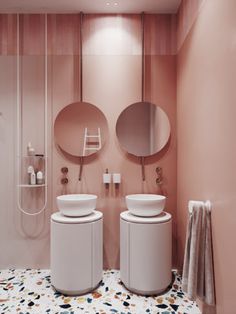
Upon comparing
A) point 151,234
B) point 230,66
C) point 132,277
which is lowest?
point 132,277

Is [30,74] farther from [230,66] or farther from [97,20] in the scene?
[230,66]

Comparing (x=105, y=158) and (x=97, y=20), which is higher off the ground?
(x=97, y=20)

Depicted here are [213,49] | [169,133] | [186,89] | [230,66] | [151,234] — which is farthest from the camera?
[169,133]

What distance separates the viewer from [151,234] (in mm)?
1940

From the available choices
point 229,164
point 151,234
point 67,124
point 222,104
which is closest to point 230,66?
point 222,104

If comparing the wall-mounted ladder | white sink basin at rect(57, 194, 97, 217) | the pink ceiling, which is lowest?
white sink basin at rect(57, 194, 97, 217)

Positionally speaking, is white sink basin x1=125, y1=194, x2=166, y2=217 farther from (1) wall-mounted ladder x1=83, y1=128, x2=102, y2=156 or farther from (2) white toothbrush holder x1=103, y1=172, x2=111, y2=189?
(1) wall-mounted ladder x1=83, y1=128, x2=102, y2=156

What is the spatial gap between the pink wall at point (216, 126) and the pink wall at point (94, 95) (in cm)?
43

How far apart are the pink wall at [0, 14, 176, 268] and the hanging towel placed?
2.91 ft

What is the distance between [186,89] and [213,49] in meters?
0.61

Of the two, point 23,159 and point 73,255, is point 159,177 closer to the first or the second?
point 73,255

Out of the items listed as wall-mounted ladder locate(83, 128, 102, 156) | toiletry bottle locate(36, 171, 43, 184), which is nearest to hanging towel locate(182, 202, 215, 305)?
wall-mounted ladder locate(83, 128, 102, 156)

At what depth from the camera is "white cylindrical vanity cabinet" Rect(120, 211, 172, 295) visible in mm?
1939

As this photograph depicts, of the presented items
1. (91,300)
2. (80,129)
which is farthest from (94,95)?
(91,300)
